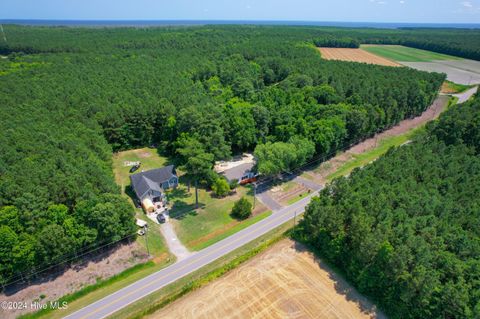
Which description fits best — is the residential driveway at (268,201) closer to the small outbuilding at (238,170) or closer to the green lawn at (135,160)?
the small outbuilding at (238,170)

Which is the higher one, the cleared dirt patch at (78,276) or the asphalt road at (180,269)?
the cleared dirt patch at (78,276)

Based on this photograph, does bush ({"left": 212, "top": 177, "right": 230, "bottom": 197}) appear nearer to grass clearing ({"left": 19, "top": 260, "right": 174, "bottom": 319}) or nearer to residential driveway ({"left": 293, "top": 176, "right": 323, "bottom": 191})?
residential driveway ({"left": 293, "top": 176, "right": 323, "bottom": 191})

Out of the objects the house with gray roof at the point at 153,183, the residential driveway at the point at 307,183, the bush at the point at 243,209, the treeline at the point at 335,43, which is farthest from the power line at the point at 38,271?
the treeline at the point at 335,43

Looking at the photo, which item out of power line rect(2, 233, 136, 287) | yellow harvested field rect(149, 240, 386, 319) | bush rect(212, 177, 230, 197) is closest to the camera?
yellow harvested field rect(149, 240, 386, 319)

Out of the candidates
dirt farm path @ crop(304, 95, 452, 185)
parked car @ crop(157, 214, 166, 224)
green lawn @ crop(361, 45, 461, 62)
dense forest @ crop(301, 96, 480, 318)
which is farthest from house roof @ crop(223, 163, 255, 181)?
green lawn @ crop(361, 45, 461, 62)

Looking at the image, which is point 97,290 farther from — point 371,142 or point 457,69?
point 457,69

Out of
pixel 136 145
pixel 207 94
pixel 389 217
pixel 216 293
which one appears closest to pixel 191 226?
pixel 216 293
